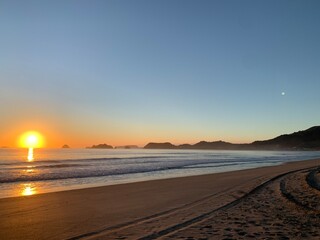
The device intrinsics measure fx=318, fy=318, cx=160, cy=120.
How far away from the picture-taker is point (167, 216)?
38.2 ft

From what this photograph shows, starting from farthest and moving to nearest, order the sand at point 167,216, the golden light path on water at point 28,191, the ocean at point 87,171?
1. the ocean at point 87,171
2. the golden light path on water at point 28,191
3. the sand at point 167,216

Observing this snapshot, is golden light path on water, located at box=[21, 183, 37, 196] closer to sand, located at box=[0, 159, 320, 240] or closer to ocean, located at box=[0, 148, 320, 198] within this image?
ocean, located at box=[0, 148, 320, 198]

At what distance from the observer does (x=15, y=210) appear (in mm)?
12891

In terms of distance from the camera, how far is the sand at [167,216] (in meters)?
9.10

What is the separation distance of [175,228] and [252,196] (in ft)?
25.2

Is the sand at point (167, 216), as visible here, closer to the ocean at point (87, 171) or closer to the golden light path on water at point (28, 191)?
the golden light path on water at point (28, 191)

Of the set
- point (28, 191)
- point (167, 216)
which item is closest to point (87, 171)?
point (28, 191)

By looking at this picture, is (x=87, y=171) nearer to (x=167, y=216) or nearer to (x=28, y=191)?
(x=28, y=191)

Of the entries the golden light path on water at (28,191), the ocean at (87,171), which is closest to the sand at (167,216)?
the golden light path on water at (28,191)

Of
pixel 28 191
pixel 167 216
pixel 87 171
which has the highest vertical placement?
pixel 87 171

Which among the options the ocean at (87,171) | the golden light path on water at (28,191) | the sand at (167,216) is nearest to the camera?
the sand at (167,216)

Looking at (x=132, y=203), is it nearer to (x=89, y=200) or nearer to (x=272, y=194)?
(x=89, y=200)

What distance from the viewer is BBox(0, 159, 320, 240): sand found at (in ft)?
29.9

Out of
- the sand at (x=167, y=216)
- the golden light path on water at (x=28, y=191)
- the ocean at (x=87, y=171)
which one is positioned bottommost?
the sand at (x=167, y=216)
